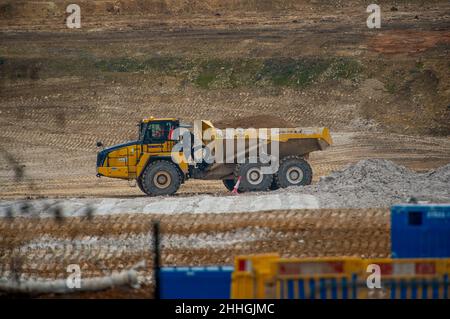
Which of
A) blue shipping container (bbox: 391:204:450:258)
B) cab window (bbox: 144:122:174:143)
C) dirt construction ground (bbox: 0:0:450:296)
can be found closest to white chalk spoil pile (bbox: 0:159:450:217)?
dirt construction ground (bbox: 0:0:450:296)

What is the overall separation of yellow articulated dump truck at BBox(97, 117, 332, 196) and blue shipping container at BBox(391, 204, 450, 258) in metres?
9.92

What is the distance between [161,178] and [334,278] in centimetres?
1162

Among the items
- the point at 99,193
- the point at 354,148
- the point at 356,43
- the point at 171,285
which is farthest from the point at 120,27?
the point at 171,285

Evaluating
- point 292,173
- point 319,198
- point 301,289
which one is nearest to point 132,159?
point 292,173

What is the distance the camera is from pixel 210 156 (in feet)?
66.8

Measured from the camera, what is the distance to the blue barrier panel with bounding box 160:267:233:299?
33.1ft

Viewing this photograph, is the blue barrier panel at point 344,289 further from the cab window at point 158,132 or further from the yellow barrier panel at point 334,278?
the cab window at point 158,132

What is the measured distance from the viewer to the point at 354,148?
29.8 metres

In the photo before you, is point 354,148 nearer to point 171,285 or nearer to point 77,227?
point 77,227

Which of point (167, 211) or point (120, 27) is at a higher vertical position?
point (120, 27)

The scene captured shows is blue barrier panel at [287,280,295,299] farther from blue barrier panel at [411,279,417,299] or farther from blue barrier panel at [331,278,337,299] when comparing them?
blue barrier panel at [411,279,417,299]

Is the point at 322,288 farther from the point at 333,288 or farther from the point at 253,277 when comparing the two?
the point at 253,277

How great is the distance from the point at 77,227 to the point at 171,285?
769 cm

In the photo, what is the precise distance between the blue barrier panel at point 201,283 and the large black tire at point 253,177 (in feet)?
33.7
